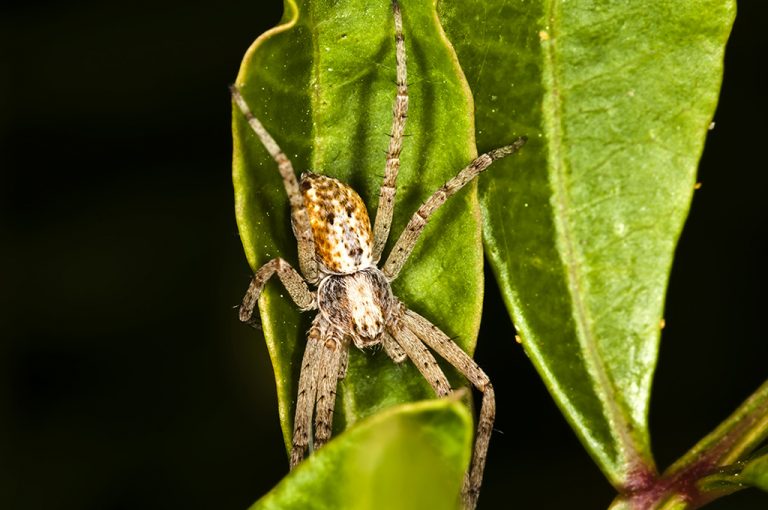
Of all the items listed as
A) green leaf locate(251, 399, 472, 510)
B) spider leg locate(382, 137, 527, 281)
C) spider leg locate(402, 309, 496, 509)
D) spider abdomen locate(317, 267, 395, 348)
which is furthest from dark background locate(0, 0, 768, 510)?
green leaf locate(251, 399, 472, 510)

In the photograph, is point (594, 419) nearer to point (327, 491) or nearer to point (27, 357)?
point (327, 491)

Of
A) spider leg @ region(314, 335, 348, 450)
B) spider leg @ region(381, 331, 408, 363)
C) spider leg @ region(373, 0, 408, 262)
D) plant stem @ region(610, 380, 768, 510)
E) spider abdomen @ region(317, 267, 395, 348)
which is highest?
spider leg @ region(373, 0, 408, 262)

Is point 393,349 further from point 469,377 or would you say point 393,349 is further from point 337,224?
point 337,224

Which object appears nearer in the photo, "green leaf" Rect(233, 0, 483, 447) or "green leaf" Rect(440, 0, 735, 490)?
"green leaf" Rect(233, 0, 483, 447)

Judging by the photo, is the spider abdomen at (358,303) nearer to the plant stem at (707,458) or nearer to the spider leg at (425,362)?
the spider leg at (425,362)

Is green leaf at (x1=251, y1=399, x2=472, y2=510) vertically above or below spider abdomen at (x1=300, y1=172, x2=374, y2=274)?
below

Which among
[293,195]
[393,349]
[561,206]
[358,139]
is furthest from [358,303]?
[561,206]

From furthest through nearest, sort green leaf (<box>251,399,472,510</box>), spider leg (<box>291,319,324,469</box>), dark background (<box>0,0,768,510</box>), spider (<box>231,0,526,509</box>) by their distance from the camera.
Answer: dark background (<box>0,0,768,510</box>) → spider leg (<box>291,319,324,469</box>) → spider (<box>231,0,526,509</box>) → green leaf (<box>251,399,472,510</box>)

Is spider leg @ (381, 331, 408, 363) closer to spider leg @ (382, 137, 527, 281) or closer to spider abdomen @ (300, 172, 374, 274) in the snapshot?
spider leg @ (382, 137, 527, 281)
